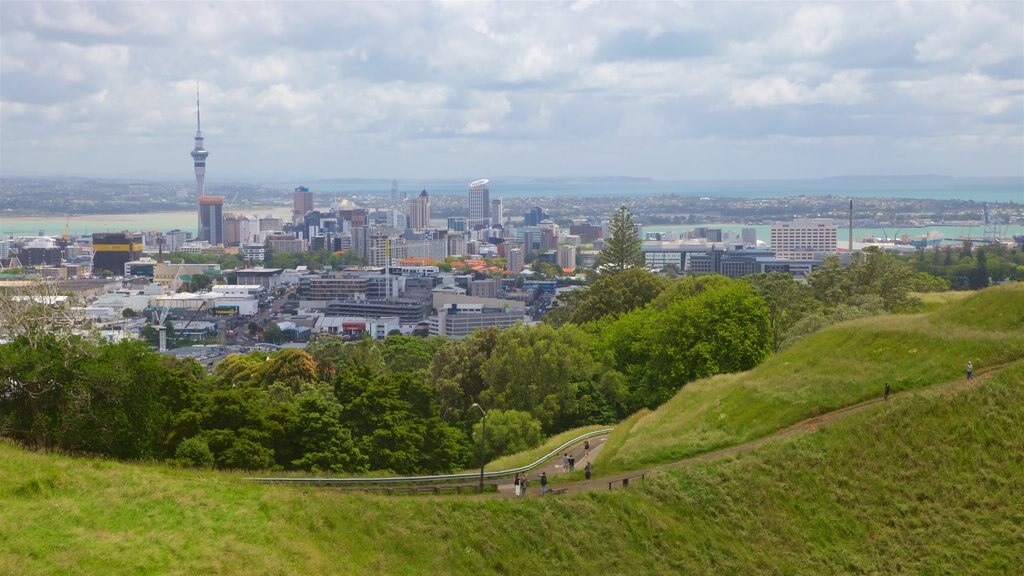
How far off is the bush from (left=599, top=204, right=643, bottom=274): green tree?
182 feet

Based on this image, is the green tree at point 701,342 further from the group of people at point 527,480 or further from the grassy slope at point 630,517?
the grassy slope at point 630,517

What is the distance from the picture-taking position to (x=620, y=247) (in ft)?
274

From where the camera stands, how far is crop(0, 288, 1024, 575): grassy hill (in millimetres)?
21562

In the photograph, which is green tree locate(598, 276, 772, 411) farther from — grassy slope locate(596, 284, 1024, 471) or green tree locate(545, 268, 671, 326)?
green tree locate(545, 268, 671, 326)

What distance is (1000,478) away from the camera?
25969mm

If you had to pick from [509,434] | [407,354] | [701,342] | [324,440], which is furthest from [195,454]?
[407,354]

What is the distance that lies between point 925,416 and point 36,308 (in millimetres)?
23736

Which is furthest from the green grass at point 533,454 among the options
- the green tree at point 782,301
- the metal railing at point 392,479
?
the green tree at point 782,301

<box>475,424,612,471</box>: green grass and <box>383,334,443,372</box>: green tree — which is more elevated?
<box>475,424,612,471</box>: green grass

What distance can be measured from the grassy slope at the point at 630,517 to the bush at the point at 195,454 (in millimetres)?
1963

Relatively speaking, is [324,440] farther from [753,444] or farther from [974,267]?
[974,267]

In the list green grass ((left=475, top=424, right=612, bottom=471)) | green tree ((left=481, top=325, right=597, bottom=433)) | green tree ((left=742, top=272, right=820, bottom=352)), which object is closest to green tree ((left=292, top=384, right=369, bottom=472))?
green grass ((left=475, top=424, right=612, bottom=471))

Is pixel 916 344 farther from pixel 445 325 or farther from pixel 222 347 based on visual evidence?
pixel 445 325

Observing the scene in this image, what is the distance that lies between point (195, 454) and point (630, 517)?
1093 centimetres
